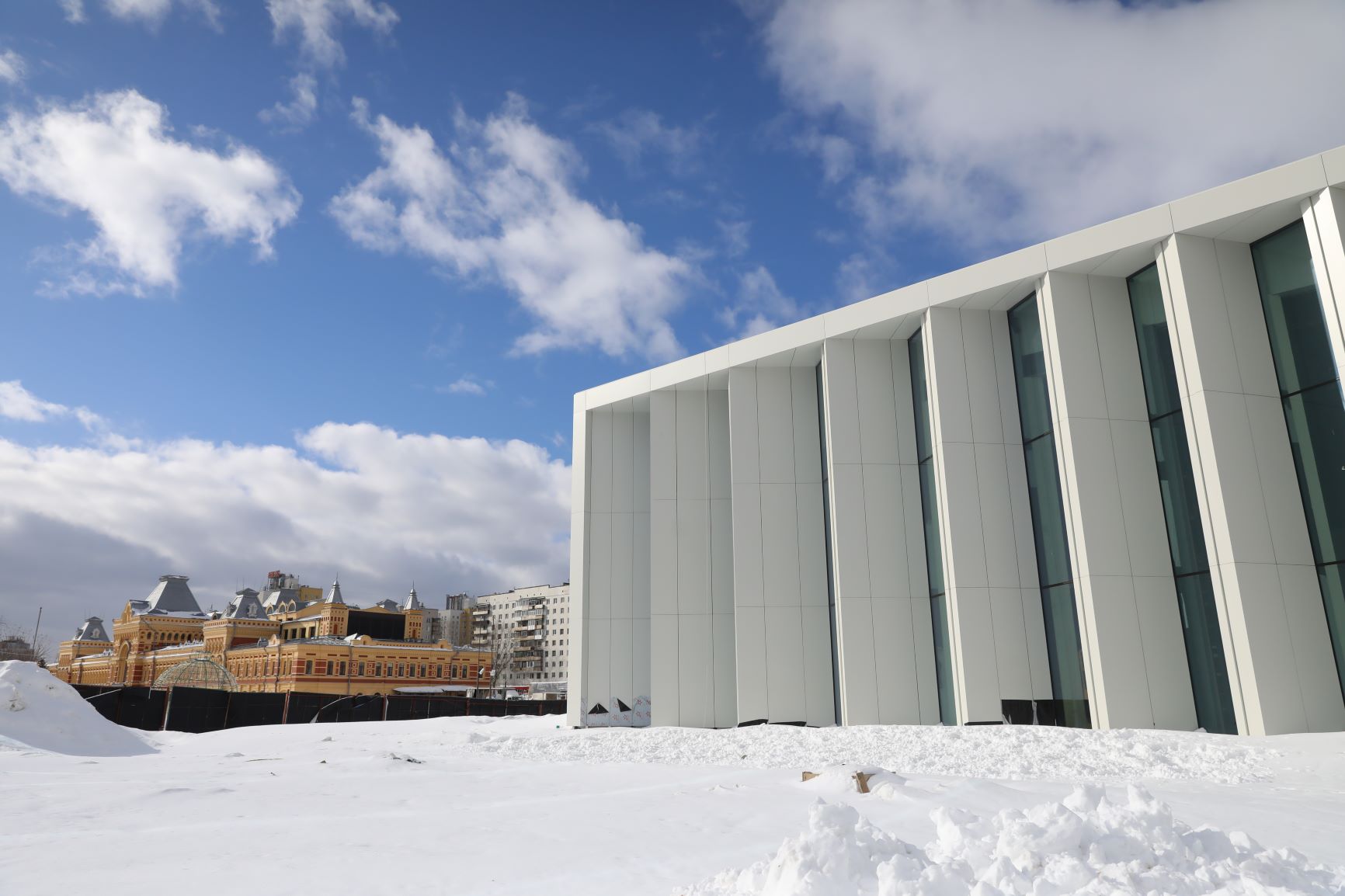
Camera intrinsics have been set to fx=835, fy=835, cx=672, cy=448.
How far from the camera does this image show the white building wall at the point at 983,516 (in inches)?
756

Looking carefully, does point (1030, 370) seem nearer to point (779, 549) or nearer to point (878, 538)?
point (878, 538)

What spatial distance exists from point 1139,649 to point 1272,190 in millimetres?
9285

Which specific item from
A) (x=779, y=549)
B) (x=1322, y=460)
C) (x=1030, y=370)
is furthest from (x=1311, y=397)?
(x=779, y=549)

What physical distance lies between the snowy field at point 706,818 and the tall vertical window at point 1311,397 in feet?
12.0

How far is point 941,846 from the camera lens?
6.00 meters

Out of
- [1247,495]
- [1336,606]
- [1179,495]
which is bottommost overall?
[1336,606]

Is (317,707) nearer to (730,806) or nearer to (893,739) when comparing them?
(893,739)

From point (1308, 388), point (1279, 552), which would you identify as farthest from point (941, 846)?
point (1308, 388)

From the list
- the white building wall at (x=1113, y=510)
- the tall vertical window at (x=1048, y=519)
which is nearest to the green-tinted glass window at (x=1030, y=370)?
the tall vertical window at (x=1048, y=519)

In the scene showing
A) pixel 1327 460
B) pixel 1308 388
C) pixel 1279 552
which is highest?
pixel 1308 388

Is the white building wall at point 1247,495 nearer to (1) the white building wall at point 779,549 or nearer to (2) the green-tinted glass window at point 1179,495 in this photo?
(2) the green-tinted glass window at point 1179,495

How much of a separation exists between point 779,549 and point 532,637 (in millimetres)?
152418

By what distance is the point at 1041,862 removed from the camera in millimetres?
5324

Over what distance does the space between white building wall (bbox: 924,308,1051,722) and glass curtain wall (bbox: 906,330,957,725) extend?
34.9 inches
